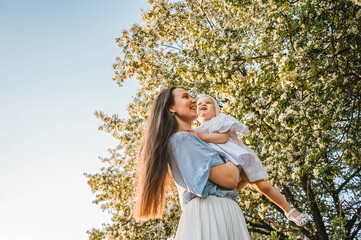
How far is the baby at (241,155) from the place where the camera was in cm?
286

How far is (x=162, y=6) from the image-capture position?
12.4 metres

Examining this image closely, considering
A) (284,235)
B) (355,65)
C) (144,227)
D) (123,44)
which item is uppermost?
(123,44)

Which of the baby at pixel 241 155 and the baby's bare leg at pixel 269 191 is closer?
the baby at pixel 241 155

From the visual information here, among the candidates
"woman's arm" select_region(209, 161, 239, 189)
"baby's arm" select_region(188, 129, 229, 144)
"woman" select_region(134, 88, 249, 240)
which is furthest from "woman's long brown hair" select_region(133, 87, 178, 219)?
"woman's arm" select_region(209, 161, 239, 189)

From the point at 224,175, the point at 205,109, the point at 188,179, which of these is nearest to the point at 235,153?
the point at 224,175

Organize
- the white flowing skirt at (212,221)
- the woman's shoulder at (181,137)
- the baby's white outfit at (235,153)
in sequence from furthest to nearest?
the baby's white outfit at (235,153) → the woman's shoulder at (181,137) → the white flowing skirt at (212,221)

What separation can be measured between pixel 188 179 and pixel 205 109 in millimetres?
1740

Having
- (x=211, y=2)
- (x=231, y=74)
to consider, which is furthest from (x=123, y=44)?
(x=231, y=74)

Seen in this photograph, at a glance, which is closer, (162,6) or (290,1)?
(290,1)

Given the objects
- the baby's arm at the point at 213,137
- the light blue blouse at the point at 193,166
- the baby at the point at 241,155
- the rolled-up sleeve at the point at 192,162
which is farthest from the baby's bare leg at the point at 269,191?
the rolled-up sleeve at the point at 192,162

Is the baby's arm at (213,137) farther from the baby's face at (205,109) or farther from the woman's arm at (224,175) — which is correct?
the baby's face at (205,109)

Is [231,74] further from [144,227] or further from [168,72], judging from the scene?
[144,227]

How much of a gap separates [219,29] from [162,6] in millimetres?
4454

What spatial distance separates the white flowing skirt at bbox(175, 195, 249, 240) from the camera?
2330mm
